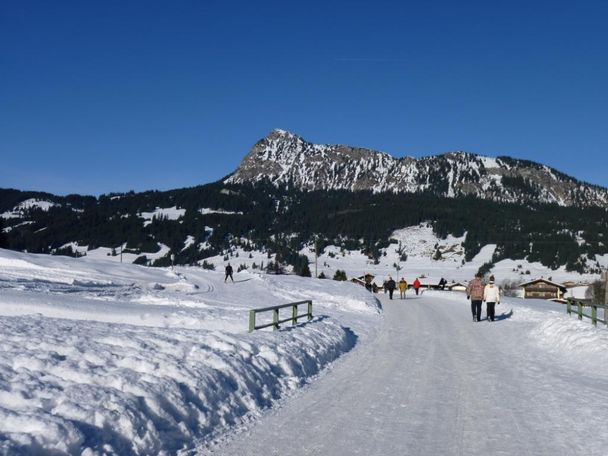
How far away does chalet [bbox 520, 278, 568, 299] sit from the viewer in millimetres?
95188

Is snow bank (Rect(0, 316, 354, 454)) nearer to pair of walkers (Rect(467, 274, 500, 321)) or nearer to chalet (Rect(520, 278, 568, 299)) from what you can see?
pair of walkers (Rect(467, 274, 500, 321))

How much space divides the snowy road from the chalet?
87.5 metres

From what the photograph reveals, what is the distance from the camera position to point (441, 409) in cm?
841

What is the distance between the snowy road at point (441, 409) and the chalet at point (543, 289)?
3444 inches

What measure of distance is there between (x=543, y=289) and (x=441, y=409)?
95.3 m

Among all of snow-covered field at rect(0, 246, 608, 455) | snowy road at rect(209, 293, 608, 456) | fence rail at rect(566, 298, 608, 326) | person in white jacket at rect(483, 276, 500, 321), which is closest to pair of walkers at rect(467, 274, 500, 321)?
person in white jacket at rect(483, 276, 500, 321)

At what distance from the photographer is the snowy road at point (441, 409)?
669 cm

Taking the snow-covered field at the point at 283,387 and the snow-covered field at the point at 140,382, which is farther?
the snow-covered field at the point at 283,387

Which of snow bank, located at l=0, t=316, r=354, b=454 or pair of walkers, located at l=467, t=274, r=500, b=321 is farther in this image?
pair of walkers, located at l=467, t=274, r=500, b=321

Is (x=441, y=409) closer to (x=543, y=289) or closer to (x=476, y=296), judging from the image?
(x=476, y=296)

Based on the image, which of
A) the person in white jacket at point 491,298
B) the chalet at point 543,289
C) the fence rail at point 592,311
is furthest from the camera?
the chalet at point 543,289

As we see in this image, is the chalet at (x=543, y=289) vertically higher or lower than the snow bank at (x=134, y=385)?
higher

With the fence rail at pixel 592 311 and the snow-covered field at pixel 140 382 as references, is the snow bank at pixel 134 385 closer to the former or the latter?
the snow-covered field at pixel 140 382

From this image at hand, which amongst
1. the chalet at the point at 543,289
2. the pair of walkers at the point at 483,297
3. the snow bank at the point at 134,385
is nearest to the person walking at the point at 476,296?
the pair of walkers at the point at 483,297
